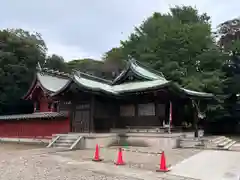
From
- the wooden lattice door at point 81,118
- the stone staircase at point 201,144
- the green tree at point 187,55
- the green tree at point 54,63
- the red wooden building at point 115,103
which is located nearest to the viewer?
the stone staircase at point 201,144

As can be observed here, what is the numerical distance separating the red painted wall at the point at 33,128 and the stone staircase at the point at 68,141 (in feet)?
9.26

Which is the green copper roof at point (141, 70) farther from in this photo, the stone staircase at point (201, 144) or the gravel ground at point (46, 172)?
the gravel ground at point (46, 172)

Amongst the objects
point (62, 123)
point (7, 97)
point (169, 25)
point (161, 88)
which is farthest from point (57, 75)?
point (161, 88)

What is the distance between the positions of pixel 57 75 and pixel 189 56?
14008 mm

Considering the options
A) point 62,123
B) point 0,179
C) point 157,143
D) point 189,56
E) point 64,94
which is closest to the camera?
point 0,179

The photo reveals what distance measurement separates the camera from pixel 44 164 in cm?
932

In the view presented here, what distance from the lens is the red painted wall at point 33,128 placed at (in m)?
19.7

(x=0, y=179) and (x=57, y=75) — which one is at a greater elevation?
(x=57, y=75)

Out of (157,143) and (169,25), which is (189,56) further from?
(157,143)

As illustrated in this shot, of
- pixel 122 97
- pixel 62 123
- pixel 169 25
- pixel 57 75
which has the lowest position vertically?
pixel 62 123

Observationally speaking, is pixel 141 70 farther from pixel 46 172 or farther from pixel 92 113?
pixel 46 172

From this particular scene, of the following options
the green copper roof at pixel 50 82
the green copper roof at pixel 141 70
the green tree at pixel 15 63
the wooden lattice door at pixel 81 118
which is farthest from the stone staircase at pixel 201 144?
the green tree at pixel 15 63

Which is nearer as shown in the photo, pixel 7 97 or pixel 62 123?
pixel 62 123

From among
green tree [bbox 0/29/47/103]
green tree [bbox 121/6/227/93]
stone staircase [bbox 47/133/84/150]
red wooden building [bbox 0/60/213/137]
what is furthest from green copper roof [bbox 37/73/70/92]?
green tree [bbox 121/6/227/93]
